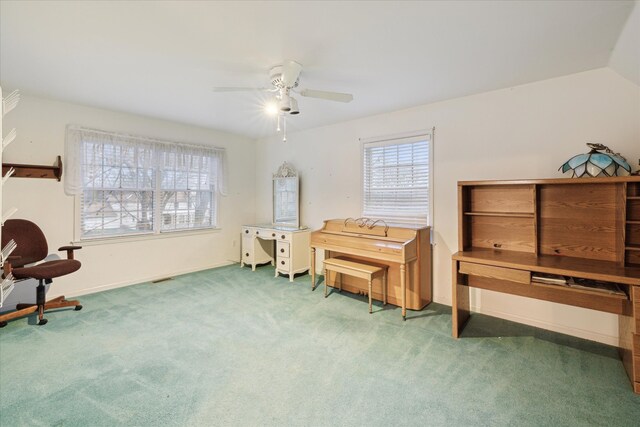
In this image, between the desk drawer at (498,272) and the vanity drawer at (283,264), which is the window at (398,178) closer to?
Result: the desk drawer at (498,272)

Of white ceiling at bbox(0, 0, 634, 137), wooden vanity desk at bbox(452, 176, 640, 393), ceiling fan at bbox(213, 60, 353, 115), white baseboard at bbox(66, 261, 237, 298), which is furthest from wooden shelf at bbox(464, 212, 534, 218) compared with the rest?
white baseboard at bbox(66, 261, 237, 298)

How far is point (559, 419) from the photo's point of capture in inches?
70.2

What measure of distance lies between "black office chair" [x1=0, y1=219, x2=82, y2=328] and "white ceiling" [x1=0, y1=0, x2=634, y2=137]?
149cm

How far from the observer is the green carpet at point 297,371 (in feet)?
5.96

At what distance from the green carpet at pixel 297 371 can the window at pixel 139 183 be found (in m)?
1.27

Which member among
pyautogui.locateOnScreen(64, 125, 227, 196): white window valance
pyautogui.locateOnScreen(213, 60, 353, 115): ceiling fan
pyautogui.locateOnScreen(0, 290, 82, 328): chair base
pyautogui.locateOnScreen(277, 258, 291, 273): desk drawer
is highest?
pyautogui.locateOnScreen(213, 60, 353, 115): ceiling fan

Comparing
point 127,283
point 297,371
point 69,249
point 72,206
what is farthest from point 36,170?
point 297,371

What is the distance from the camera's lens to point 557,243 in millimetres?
2748

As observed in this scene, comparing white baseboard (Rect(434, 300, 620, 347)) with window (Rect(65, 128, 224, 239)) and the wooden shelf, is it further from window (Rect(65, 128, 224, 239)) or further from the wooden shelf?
window (Rect(65, 128, 224, 239))

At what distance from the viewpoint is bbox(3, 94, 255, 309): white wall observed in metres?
3.42

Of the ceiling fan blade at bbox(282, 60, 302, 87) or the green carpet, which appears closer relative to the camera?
the green carpet

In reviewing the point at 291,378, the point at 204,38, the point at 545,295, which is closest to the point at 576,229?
the point at 545,295

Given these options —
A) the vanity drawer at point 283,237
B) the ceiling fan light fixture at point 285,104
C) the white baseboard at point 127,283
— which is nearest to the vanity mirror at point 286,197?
the vanity drawer at point 283,237

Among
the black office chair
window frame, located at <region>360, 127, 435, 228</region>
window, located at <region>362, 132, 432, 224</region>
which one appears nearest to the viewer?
the black office chair
